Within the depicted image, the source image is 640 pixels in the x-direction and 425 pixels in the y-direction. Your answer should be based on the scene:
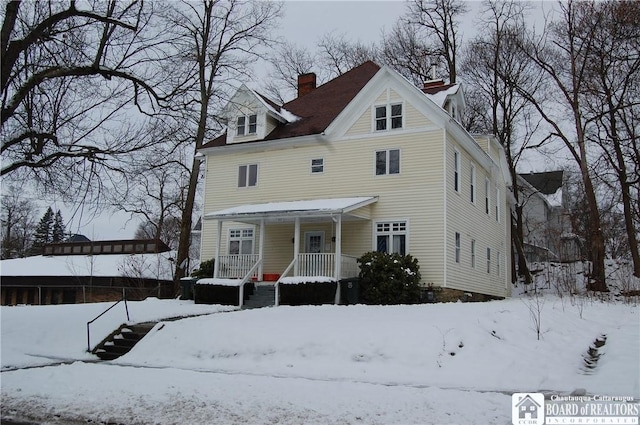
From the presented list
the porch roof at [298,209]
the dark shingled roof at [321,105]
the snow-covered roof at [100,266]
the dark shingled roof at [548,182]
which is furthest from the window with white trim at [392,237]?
the dark shingled roof at [548,182]

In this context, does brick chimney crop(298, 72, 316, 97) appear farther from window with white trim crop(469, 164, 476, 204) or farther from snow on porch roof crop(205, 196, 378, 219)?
window with white trim crop(469, 164, 476, 204)

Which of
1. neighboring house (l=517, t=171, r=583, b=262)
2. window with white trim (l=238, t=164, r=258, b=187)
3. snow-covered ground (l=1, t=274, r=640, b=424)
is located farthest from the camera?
neighboring house (l=517, t=171, r=583, b=262)

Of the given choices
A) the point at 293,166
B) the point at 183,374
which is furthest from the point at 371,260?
the point at 183,374

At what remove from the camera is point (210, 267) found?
69.8 feet

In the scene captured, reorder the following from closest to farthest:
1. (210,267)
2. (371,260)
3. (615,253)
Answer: (371,260)
(210,267)
(615,253)

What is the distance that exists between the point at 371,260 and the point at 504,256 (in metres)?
12.0

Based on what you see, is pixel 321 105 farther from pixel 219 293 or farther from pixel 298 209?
pixel 219 293

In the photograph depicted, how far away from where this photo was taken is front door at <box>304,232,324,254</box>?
2108 centimetres

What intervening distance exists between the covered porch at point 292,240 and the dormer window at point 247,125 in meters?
3.36

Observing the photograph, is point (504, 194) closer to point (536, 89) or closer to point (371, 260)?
point (536, 89)

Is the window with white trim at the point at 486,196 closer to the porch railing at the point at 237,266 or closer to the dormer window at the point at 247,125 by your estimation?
the dormer window at the point at 247,125

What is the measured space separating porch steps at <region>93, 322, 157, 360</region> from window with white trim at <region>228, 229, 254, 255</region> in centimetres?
735

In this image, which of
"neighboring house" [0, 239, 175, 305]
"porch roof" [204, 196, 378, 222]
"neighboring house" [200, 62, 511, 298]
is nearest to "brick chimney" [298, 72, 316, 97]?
"neighboring house" [200, 62, 511, 298]

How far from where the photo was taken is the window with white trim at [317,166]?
2122cm
